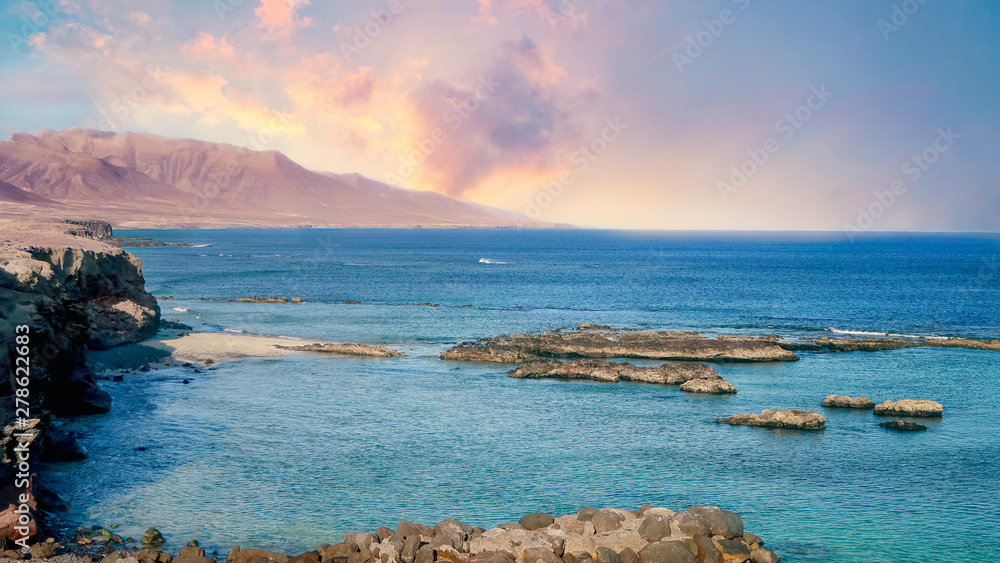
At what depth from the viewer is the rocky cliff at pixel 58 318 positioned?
24250mm

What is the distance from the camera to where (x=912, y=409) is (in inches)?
1519

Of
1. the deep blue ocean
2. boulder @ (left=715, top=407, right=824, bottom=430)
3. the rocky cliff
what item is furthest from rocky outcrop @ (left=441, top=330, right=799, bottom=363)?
the rocky cliff

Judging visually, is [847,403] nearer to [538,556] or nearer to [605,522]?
[605,522]

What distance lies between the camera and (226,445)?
32281 mm

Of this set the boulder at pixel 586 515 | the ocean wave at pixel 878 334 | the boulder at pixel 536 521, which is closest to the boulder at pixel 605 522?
the boulder at pixel 586 515

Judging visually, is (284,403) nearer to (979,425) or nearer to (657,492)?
(657,492)

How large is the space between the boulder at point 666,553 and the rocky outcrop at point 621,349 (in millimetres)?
32581

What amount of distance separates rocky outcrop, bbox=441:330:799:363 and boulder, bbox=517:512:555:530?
30.3m

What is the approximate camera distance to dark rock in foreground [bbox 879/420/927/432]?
36.1m

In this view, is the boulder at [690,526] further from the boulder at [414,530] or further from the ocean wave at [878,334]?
the ocean wave at [878,334]

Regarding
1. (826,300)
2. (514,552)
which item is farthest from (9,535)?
(826,300)

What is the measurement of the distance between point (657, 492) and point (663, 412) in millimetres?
12732

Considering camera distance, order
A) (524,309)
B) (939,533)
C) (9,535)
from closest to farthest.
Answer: (9,535)
(939,533)
(524,309)

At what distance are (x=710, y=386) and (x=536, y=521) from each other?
24809mm
